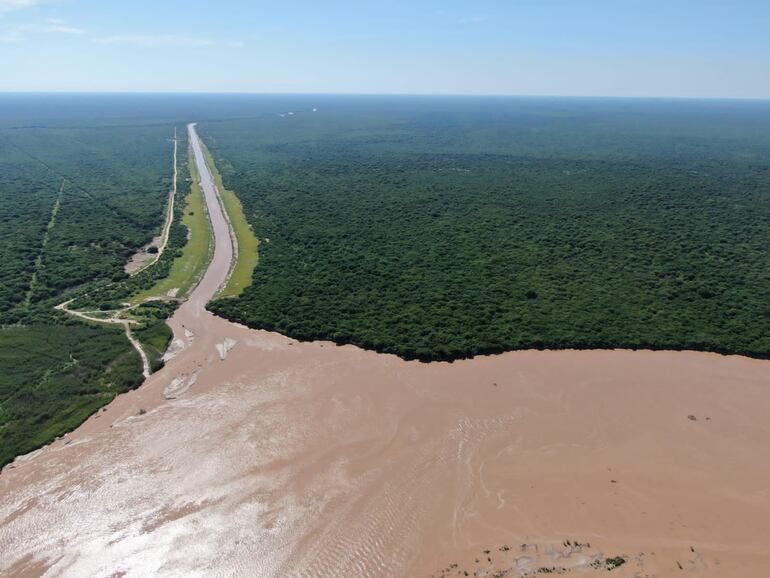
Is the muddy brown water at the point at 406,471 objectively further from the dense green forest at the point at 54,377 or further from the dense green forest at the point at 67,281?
the dense green forest at the point at 67,281

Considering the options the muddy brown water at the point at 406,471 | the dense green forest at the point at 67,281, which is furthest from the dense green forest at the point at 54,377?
the muddy brown water at the point at 406,471

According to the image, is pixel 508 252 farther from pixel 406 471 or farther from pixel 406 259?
pixel 406 471

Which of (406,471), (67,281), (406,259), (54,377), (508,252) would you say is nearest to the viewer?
(406,471)

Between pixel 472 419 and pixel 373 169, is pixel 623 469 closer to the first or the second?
pixel 472 419

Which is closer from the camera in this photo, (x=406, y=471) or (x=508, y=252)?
(x=406, y=471)

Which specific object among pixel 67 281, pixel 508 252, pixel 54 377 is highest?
pixel 508 252

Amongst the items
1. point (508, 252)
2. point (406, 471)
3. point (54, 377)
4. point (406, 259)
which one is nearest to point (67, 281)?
point (54, 377)
